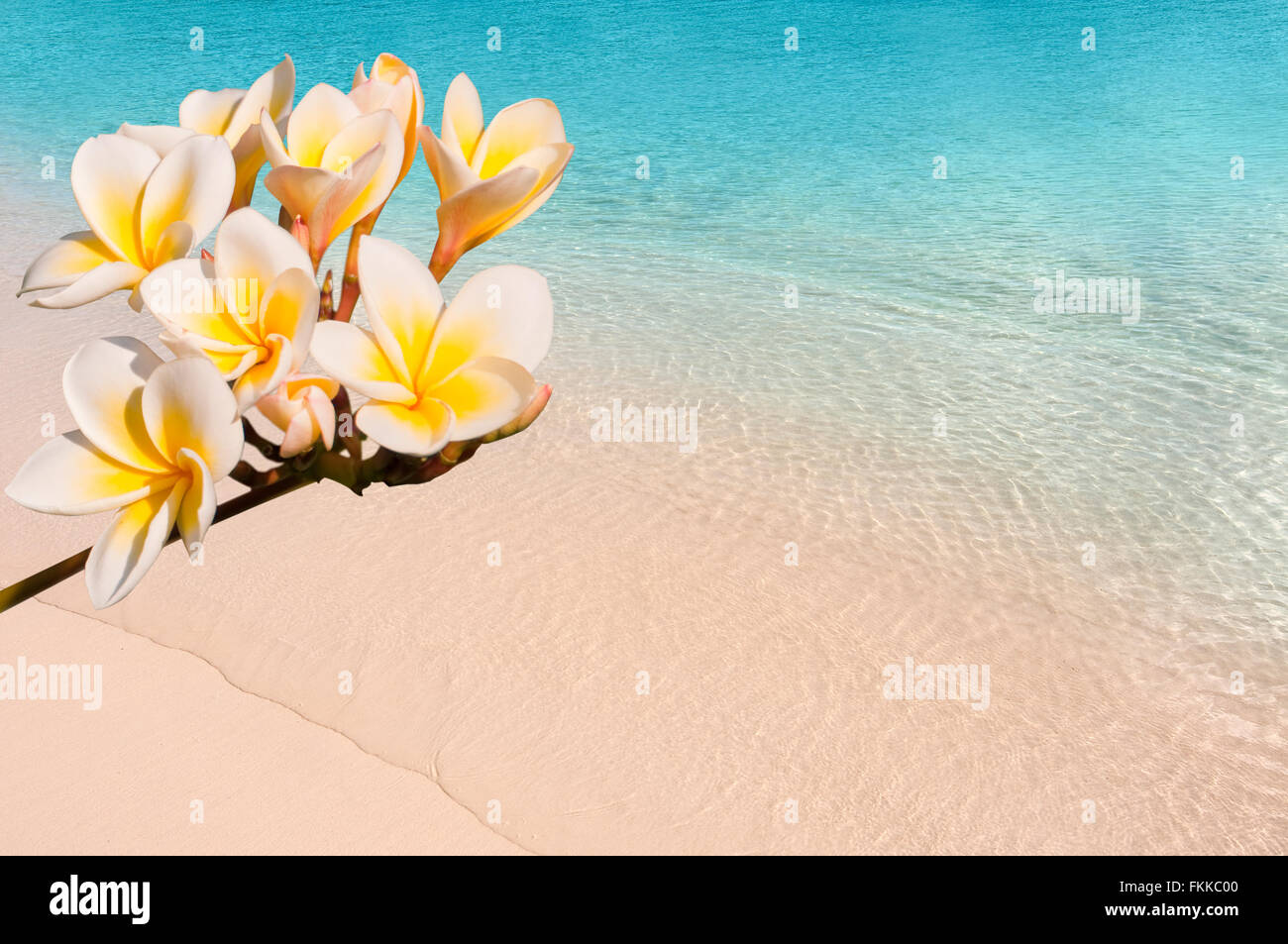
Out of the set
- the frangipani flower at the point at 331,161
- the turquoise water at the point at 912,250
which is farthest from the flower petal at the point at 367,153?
the turquoise water at the point at 912,250

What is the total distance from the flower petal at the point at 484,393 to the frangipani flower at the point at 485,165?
7 centimetres

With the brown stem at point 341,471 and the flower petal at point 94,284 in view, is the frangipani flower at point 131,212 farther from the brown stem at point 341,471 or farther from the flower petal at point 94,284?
the brown stem at point 341,471

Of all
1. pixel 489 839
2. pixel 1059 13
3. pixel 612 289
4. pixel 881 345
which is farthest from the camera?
pixel 1059 13

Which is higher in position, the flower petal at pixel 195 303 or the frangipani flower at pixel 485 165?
the frangipani flower at pixel 485 165

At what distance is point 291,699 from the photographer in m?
2.77

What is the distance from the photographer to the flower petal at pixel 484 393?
0.42m

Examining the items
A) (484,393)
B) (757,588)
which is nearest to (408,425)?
(484,393)

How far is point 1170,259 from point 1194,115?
158 inches

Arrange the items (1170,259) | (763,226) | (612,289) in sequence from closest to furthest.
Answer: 1. (612,289)
2. (1170,259)
3. (763,226)

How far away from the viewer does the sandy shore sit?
8.06ft

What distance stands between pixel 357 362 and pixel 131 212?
6.5 inches

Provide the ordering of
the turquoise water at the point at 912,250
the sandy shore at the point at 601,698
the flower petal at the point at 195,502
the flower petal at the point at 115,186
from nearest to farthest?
the flower petal at the point at 195,502 < the flower petal at the point at 115,186 < the sandy shore at the point at 601,698 < the turquoise water at the point at 912,250

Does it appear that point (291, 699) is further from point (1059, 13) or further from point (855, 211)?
point (1059, 13)
